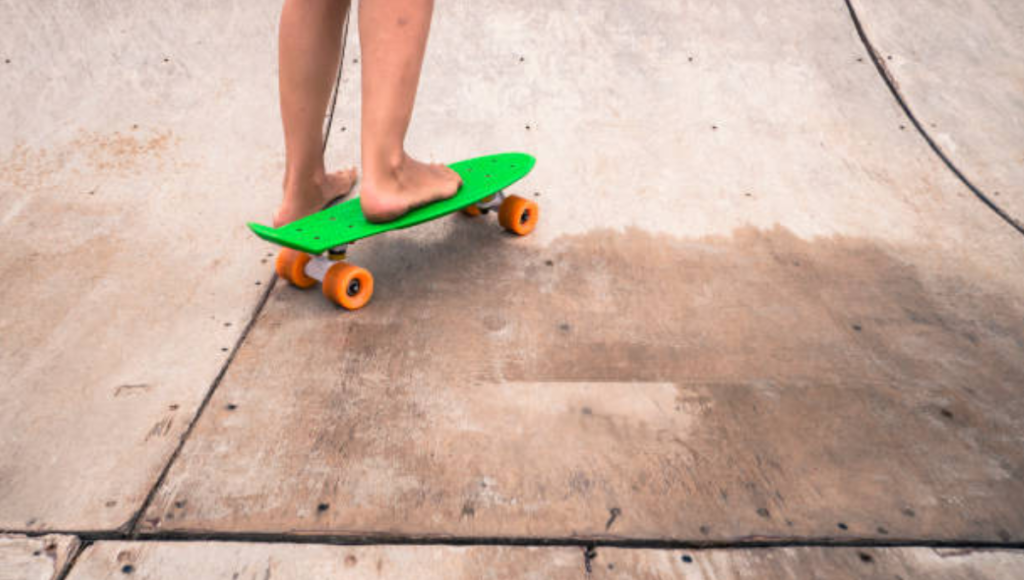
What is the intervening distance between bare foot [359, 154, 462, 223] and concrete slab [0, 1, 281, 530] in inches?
16.0

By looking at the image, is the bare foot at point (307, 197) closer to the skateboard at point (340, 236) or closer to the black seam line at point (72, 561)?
the skateboard at point (340, 236)

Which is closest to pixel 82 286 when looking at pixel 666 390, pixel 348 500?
pixel 348 500

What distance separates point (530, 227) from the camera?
7.23 feet

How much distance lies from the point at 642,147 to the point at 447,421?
157cm

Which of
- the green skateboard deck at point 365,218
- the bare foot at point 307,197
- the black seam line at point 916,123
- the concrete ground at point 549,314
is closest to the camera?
the concrete ground at point 549,314

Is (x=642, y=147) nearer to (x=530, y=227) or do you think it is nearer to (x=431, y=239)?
(x=530, y=227)

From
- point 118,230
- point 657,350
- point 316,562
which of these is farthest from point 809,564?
point 118,230

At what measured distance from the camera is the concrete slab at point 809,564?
3.75 feet

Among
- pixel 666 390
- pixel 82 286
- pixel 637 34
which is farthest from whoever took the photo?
pixel 637 34

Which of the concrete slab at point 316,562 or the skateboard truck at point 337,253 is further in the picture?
the skateboard truck at point 337,253

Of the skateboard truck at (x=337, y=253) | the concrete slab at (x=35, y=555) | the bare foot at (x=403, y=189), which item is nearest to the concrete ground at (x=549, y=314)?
the concrete slab at (x=35, y=555)

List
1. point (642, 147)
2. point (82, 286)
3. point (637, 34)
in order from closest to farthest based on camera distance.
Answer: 1. point (82, 286)
2. point (642, 147)
3. point (637, 34)

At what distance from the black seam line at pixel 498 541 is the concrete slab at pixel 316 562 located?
1cm

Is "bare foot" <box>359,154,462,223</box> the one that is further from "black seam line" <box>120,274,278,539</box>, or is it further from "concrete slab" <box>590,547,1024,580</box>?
"concrete slab" <box>590,547,1024,580</box>
